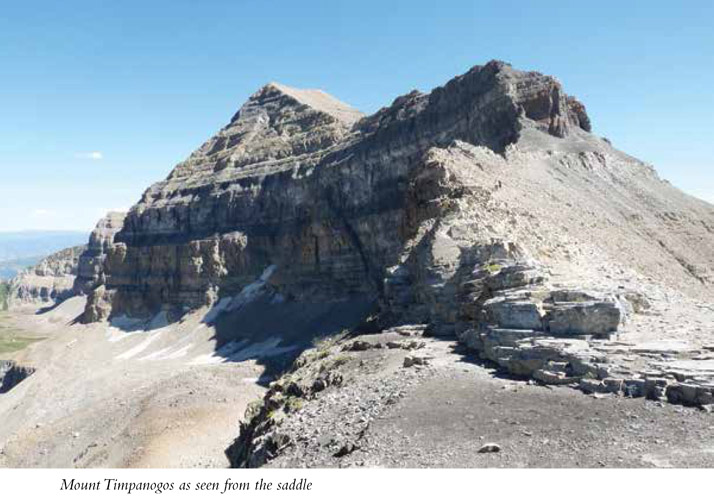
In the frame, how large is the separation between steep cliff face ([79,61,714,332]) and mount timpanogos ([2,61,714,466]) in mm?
237

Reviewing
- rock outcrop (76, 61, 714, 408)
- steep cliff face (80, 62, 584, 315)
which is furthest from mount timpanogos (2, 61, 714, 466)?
steep cliff face (80, 62, 584, 315)

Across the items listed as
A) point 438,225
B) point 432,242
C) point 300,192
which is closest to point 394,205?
point 300,192

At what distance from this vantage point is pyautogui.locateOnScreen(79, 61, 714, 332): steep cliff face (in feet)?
107

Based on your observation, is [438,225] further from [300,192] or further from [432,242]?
[300,192]

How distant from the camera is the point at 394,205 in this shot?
263ft

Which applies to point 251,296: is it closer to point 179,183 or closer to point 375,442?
point 179,183

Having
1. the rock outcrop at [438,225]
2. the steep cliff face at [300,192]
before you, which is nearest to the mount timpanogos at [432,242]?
the rock outcrop at [438,225]

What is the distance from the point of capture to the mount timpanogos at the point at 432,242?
19.2 meters

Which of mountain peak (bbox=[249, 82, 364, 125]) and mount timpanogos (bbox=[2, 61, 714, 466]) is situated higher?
mountain peak (bbox=[249, 82, 364, 125])

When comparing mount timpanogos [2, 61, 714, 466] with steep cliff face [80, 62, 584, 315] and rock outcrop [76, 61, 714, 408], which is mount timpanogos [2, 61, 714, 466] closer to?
rock outcrop [76, 61, 714, 408]

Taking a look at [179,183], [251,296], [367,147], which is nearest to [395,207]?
[367,147]

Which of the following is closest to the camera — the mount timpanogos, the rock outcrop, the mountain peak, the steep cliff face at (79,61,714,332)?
the mount timpanogos

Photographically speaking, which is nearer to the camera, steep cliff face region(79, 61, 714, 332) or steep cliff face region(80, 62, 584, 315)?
steep cliff face region(79, 61, 714, 332)

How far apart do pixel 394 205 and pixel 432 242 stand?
5077 cm
